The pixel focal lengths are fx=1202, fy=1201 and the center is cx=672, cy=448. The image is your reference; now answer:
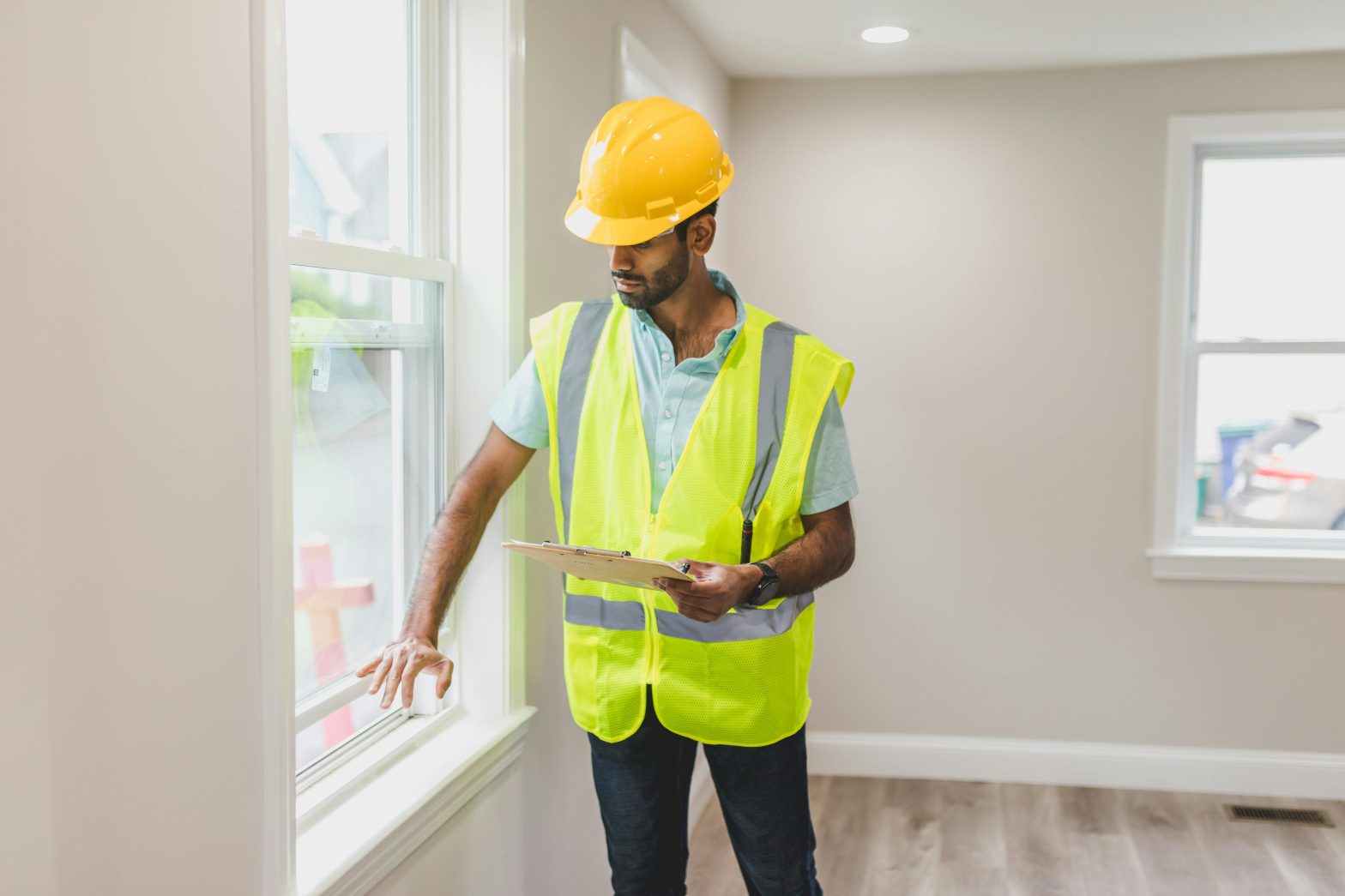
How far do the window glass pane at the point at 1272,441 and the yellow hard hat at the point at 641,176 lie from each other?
9.56 ft

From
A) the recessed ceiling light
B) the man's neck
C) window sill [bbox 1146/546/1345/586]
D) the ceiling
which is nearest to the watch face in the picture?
the man's neck

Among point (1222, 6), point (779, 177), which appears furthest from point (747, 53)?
point (1222, 6)

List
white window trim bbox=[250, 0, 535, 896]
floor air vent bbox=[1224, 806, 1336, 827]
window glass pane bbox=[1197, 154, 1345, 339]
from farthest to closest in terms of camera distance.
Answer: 1. window glass pane bbox=[1197, 154, 1345, 339]
2. floor air vent bbox=[1224, 806, 1336, 827]
3. white window trim bbox=[250, 0, 535, 896]

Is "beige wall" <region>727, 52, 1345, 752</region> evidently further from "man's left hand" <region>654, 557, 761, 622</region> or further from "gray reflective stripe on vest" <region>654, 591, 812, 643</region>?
"man's left hand" <region>654, 557, 761, 622</region>

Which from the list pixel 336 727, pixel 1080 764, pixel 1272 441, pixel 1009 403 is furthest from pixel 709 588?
pixel 1272 441

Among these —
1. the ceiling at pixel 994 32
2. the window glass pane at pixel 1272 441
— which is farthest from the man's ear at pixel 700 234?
the window glass pane at pixel 1272 441

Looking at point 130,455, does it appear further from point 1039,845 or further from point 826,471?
point 1039,845

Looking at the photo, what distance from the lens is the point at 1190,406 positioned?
3998 millimetres

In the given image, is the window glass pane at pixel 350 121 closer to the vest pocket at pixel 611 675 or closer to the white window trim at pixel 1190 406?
the vest pocket at pixel 611 675

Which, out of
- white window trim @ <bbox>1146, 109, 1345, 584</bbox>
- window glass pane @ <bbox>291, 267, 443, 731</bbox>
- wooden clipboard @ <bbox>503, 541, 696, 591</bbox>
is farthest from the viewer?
white window trim @ <bbox>1146, 109, 1345, 584</bbox>

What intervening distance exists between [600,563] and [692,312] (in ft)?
1.66

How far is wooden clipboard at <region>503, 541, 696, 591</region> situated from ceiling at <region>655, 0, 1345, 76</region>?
200 centimetres

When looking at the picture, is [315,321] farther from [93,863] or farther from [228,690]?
[93,863]

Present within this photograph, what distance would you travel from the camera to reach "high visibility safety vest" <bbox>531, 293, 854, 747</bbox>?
1729mm
